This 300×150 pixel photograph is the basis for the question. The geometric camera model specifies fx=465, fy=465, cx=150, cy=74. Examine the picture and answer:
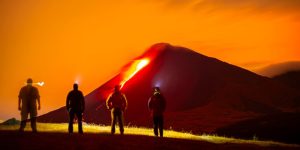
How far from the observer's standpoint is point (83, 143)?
18078mm

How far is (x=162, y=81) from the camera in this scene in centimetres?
9181

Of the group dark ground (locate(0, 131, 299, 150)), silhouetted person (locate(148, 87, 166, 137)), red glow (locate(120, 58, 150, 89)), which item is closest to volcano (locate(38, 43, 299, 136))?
red glow (locate(120, 58, 150, 89))

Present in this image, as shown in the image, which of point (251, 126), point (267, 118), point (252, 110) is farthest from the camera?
point (252, 110)

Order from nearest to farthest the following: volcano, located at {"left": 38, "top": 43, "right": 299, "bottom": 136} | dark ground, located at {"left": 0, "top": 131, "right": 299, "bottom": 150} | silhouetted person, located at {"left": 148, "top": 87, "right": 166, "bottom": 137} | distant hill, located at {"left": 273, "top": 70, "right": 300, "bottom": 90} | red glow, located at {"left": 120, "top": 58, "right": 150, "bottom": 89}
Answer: dark ground, located at {"left": 0, "top": 131, "right": 299, "bottom": 150} → silhouetted person, located at {"left": 148, "top": 87, "right": 166, "bottom": 137} → volcano, located at {"left": 38, "top": 43, "right": 299, "bottom": 136} → red glow, located at {"left": 120, "top": 58, "right": 150, "bottom": 89} → distant hill, located at {"left": 273, "top": 70, "right": 300, "bottom": 90}

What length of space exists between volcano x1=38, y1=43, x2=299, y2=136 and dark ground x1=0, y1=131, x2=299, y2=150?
4364 centimetres

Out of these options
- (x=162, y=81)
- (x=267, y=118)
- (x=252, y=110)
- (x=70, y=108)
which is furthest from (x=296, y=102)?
(x=70, y=108)

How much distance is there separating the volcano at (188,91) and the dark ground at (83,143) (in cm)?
4364

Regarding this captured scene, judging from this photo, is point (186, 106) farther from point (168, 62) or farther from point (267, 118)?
point (267, 118)

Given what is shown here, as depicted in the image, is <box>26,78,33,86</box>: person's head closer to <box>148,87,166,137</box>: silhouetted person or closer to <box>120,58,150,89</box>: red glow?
<box>148,87,166,137</box>: silhouetted person

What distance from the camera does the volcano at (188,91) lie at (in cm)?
7338

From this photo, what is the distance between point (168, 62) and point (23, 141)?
78300mm

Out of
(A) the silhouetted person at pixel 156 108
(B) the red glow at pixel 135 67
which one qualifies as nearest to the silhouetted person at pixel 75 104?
(A) the silhouetted person at pixel 156 108

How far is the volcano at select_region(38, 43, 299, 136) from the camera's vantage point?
73.4 meters

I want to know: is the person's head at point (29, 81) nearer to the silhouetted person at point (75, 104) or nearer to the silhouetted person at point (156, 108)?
the silhouetted person at point (75, 104)
